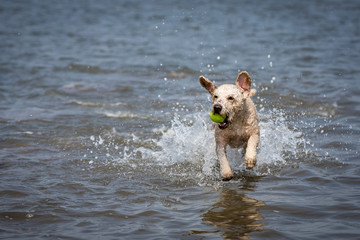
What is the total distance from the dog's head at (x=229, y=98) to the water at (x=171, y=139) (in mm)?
996

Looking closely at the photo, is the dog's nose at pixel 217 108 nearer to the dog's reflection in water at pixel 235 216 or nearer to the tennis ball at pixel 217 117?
the tennis ball at pixel 217 117

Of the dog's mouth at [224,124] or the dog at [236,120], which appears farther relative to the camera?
the dog at [236,120]

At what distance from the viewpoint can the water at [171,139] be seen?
5309 millimetres

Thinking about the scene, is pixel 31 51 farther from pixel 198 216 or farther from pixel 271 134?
pixel 198 216

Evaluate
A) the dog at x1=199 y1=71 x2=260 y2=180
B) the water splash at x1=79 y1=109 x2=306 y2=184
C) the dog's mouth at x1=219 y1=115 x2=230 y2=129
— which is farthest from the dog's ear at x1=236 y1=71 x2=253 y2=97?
the water splash at x1=79 y1=109 x2=306 y2=184

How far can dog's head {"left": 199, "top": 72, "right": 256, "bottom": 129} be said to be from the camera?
226 inches

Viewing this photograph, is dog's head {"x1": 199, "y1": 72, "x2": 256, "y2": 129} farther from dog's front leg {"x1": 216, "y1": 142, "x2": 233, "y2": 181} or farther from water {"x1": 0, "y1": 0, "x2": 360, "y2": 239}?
water {"x1": 0, "y1": 0, "x2": 360, "y2": 239}

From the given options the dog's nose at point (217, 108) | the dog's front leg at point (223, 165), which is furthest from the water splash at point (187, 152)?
the dog's nose at point (217, 108)

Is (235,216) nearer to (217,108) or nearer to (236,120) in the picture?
(217,108)

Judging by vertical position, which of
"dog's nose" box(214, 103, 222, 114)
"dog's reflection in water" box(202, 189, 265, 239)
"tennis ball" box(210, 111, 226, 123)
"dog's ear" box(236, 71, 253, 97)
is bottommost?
"dog's reflection in water" box(202, 189, 265, 239)

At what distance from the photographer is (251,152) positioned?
6047mm

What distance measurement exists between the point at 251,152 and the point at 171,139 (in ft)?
8.60

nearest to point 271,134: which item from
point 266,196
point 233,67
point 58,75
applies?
point 266,196

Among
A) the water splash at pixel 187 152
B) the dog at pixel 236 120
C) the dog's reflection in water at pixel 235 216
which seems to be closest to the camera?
the dog's reflection in water at pixel 235 216
